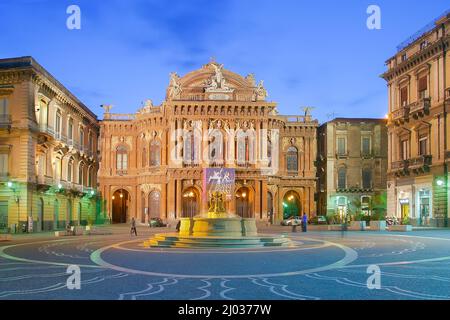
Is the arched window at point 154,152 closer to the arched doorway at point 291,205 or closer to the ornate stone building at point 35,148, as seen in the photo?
the ornate stone building at point 35,148

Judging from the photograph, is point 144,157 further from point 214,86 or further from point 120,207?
point 214,86

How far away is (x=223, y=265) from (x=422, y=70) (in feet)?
110

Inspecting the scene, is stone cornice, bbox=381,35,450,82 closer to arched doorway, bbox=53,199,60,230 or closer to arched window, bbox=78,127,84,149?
arched window, bbox=78,127,84,149

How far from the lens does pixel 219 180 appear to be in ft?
185

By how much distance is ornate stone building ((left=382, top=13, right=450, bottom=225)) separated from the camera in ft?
136

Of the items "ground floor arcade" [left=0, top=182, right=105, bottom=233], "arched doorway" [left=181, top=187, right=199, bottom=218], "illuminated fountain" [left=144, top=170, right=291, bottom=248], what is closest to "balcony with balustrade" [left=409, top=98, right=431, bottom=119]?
"illuminated fountain" [left=144, top=170, right=291, bottom=248]

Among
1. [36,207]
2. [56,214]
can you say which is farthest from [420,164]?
[56,214]

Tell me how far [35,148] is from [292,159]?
109 ft

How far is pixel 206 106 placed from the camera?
57.9 m

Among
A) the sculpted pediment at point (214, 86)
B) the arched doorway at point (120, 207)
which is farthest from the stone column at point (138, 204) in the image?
the sculpted pediment at point (214, 86)

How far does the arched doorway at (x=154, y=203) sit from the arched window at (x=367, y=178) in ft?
81.8

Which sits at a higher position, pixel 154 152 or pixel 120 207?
pixel 154 152
